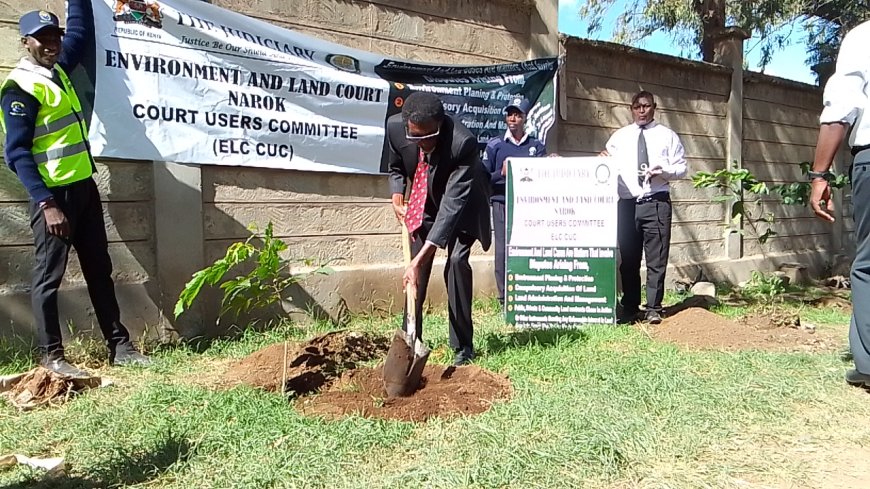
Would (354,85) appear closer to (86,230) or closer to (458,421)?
(86,230)

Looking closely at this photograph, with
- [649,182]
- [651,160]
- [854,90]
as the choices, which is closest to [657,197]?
[649,182]

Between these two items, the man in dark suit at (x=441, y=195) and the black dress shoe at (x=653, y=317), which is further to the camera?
the black dress shoe at (x=653, y=317)

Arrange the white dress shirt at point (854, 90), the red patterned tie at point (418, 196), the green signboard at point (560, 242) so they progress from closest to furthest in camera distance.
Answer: the white dress shirt at point (854, 90), the red patterned tie at point (418, 196), the green signboard at point (560, 242)

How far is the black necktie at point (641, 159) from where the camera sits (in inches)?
211

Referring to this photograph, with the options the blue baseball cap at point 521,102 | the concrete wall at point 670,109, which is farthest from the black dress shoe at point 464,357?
the concrete wall at point 670,109

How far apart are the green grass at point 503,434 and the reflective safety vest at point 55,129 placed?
113 centimetres

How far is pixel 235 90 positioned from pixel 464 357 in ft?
8.09

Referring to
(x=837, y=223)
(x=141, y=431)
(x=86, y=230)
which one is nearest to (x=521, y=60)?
(x=86, y=230)

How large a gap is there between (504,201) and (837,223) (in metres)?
7.31

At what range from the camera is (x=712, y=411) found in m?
3.24

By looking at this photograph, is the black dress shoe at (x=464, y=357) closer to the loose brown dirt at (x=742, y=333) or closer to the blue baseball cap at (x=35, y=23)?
the loose brown dirt at (x=742, y=333)

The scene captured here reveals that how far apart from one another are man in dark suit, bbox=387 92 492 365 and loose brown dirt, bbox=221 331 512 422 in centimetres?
43

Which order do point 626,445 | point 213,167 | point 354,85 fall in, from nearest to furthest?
point 626,445 → point 213,167 → point 354,85

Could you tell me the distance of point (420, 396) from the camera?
341 centimetres
